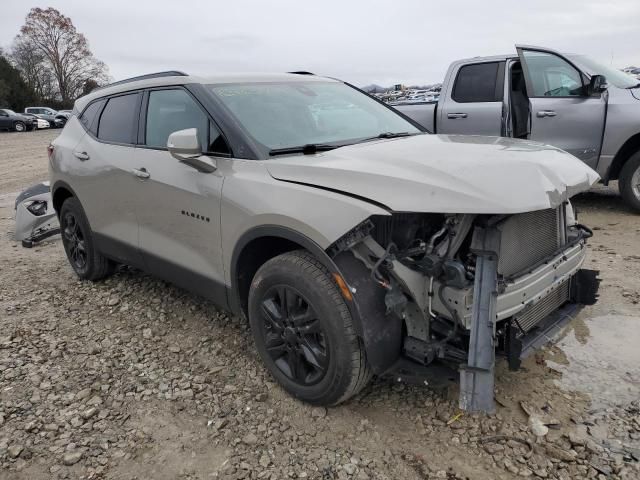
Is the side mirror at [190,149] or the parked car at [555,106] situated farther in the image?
the parked car at [555,106]

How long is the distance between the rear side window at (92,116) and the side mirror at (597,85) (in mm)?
5229

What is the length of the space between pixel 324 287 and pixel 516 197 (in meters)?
0.95

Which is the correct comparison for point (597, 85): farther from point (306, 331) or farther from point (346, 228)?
point (306, 331)

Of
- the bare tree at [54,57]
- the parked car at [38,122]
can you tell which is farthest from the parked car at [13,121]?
the bare tree at [54,57]

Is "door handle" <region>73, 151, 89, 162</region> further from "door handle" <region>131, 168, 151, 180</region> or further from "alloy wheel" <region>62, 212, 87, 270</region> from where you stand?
"door handle" <region>131, 168, 151, 180</region>

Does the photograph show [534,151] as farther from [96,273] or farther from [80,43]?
[80,43]

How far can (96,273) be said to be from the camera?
15.7 ft

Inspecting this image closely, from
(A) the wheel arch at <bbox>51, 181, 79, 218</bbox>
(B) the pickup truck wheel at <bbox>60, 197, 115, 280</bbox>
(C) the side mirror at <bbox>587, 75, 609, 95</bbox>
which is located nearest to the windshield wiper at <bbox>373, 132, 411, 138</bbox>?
(B) the pickup truck wheel at <bbox>60, 197, 115, 280</bbox>

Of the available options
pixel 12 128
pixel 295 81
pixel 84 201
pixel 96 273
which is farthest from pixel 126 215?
pixel 12 128

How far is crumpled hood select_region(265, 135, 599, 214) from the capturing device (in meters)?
2.26

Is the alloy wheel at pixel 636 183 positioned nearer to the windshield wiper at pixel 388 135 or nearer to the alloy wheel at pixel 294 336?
the windshield wiper at pixel 388 135

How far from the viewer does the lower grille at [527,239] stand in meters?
2.55

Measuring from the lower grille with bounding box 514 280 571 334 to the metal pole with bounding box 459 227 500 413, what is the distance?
312 millimetres

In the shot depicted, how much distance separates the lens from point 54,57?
61.8 metres
